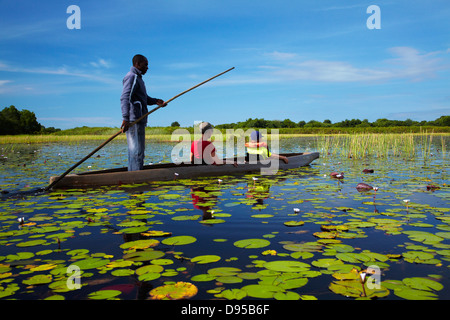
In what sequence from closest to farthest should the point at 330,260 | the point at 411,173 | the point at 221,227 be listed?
1. the point at 330,260
2. the point at 221,227
3. the point at 411,173

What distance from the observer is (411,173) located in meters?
7.94

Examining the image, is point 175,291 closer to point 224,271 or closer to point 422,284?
point 224,271

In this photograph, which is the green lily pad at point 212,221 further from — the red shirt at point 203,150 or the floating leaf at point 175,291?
the red shirt at point 203,150

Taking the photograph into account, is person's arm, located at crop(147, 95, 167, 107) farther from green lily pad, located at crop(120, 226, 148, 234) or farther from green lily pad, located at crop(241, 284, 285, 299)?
green lily pad, located at crop(241, 284, 285, 299)

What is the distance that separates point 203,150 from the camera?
25.0 feet

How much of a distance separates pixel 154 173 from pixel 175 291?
4941 mm

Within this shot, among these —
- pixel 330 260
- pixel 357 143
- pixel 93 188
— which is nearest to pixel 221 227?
pixel 330 260

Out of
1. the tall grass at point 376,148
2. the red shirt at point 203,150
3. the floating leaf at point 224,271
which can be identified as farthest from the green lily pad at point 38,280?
the tall grass at point 376,148

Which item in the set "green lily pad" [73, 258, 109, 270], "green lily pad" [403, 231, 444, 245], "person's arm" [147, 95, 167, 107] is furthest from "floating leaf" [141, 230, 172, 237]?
"person's arm" [147, 95, 167, 107]

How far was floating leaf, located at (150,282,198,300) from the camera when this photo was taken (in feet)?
6.46
